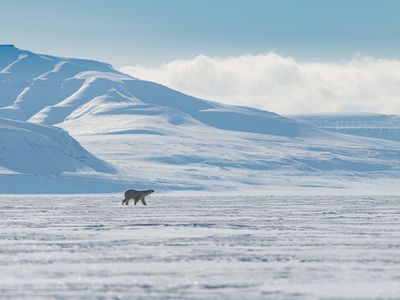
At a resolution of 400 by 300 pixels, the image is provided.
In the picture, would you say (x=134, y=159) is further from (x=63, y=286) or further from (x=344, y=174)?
(x=63, y=286)

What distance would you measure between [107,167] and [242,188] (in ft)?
62.6

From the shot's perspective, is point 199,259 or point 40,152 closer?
point 199,259

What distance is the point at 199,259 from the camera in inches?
846

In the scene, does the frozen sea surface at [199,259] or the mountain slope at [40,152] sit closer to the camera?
the frozen sea surface at [199,259]

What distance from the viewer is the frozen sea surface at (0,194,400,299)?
1755 centimetres

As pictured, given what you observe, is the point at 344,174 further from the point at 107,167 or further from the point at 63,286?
the point at 63,286

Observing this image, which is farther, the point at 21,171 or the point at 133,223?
the point at 21,171

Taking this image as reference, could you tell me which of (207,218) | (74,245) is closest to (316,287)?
(74,245)

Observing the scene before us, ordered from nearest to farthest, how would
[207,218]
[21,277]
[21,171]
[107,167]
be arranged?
[21,277]
[207,218]
[21,171]
[107,167]

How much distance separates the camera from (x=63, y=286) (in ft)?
59.0

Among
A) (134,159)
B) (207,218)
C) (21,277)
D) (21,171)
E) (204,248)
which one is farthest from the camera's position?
(134,159)

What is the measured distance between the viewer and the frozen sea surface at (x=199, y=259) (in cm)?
1755

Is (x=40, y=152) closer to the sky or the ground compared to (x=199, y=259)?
closer to the ground

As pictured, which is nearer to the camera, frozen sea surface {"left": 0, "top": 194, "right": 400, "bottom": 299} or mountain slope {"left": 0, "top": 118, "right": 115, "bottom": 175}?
frozen sea surface {"left": 0, "top": 194, "right": 400, "bottom": 299}
